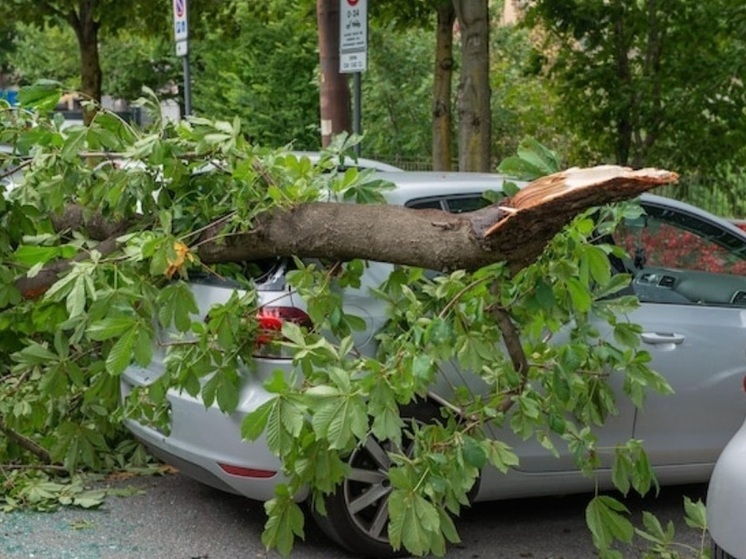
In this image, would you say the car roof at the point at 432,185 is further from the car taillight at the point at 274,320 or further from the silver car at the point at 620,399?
the car taillight at the point at 274,320

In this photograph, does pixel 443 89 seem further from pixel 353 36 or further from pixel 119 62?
pixel 119 62

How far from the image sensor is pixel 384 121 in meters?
21.5

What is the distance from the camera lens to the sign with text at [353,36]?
8609mm

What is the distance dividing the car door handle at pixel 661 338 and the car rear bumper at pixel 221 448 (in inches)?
69.8

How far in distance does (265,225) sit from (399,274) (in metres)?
0.56

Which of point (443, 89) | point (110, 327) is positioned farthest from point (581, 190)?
point (443, 89)

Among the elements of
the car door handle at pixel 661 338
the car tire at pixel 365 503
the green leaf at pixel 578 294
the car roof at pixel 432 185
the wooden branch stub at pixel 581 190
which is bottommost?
the car tire at pixel 365 503

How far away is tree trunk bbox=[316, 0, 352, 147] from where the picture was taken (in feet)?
31.4

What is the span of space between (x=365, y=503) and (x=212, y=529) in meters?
0.91

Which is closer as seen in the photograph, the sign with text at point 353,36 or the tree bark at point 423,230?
the tree bark at point 423,230

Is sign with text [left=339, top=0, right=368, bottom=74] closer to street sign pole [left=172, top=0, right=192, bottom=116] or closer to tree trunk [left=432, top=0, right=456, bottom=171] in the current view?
street sign pole [left=172, top=0, right=192, bottom=116]

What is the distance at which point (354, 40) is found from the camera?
872 cm

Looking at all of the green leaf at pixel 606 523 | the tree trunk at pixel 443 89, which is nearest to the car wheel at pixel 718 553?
the green leaf at pixel 606 523

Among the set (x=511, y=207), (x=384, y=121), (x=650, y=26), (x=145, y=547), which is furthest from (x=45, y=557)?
(x=384, y=121)
